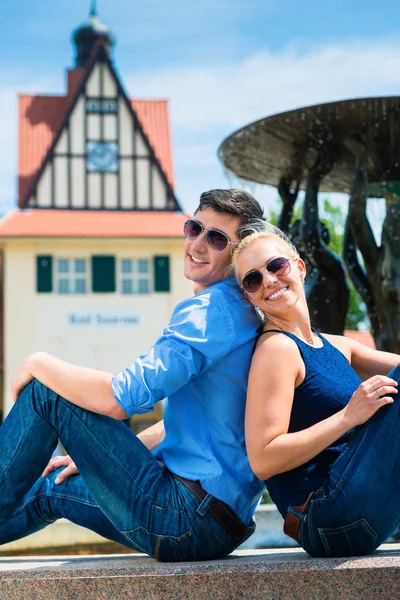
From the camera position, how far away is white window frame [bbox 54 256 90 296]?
28359mm

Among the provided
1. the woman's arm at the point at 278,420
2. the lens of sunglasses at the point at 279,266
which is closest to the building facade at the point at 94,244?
the lens of sunglasses at the point at 279,266

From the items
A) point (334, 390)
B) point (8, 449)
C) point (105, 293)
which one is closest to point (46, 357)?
point (8, 449)

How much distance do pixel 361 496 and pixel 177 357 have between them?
0.65 m

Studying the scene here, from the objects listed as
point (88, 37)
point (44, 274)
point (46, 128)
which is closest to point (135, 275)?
point (44, 274)

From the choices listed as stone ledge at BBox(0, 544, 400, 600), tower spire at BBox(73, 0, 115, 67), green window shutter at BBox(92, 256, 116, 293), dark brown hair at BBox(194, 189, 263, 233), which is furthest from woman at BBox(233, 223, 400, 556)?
tower spire at BBox(73, 0, 115, 67)

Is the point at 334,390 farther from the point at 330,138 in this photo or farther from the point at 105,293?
the point at 105,293

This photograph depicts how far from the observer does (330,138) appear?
8.29 meters

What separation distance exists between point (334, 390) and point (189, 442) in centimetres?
46

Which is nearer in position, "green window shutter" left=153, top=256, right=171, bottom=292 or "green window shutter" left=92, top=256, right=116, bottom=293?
"green window shutter" left=92, top=256, right=116, bottom=293

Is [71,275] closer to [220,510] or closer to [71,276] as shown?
[71,276]

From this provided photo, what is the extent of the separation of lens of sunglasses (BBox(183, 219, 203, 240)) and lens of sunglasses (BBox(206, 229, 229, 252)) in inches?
1.8

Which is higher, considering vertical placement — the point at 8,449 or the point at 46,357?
the point at 46,357

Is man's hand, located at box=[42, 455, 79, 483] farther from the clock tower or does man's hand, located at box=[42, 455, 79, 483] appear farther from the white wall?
the clock tower

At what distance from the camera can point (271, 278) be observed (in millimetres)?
3035
